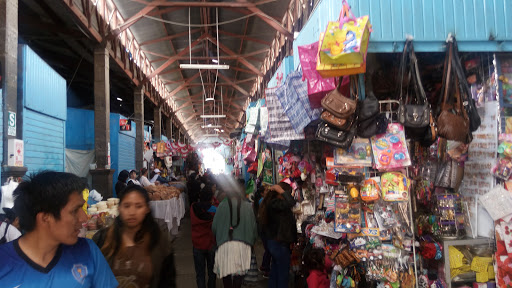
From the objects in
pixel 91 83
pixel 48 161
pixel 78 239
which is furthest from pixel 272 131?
pixel 91 83

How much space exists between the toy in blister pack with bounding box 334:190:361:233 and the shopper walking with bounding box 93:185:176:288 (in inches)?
69.8

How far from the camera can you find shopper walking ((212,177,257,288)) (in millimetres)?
4070

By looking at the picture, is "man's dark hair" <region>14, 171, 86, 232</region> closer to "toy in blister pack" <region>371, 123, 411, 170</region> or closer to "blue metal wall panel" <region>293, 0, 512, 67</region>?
"toy in blister pack" <region>371, 123, 411, 170</region>

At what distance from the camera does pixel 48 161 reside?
7914 mm

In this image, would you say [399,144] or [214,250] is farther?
[214,250]

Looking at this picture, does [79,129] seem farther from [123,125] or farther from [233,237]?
[233,237]

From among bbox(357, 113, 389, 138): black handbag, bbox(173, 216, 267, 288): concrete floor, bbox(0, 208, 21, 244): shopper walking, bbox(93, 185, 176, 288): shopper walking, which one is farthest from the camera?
bbox(173, 216, 267, 288): concrete floor

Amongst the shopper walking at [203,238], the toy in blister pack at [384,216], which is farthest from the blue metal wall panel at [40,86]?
the toy in blister pack at [384,216]

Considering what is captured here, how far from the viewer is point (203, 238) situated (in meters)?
4.38

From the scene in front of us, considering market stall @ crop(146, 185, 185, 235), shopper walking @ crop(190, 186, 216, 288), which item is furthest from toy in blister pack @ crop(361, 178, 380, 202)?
market stall @ crop(146, 185, 185, 235)

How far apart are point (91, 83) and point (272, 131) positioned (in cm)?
1451

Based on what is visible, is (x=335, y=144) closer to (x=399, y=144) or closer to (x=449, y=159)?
(x=399, y=144)

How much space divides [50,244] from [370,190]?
2.69 meters

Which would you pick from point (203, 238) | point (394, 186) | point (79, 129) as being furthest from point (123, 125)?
point (394, 186)
